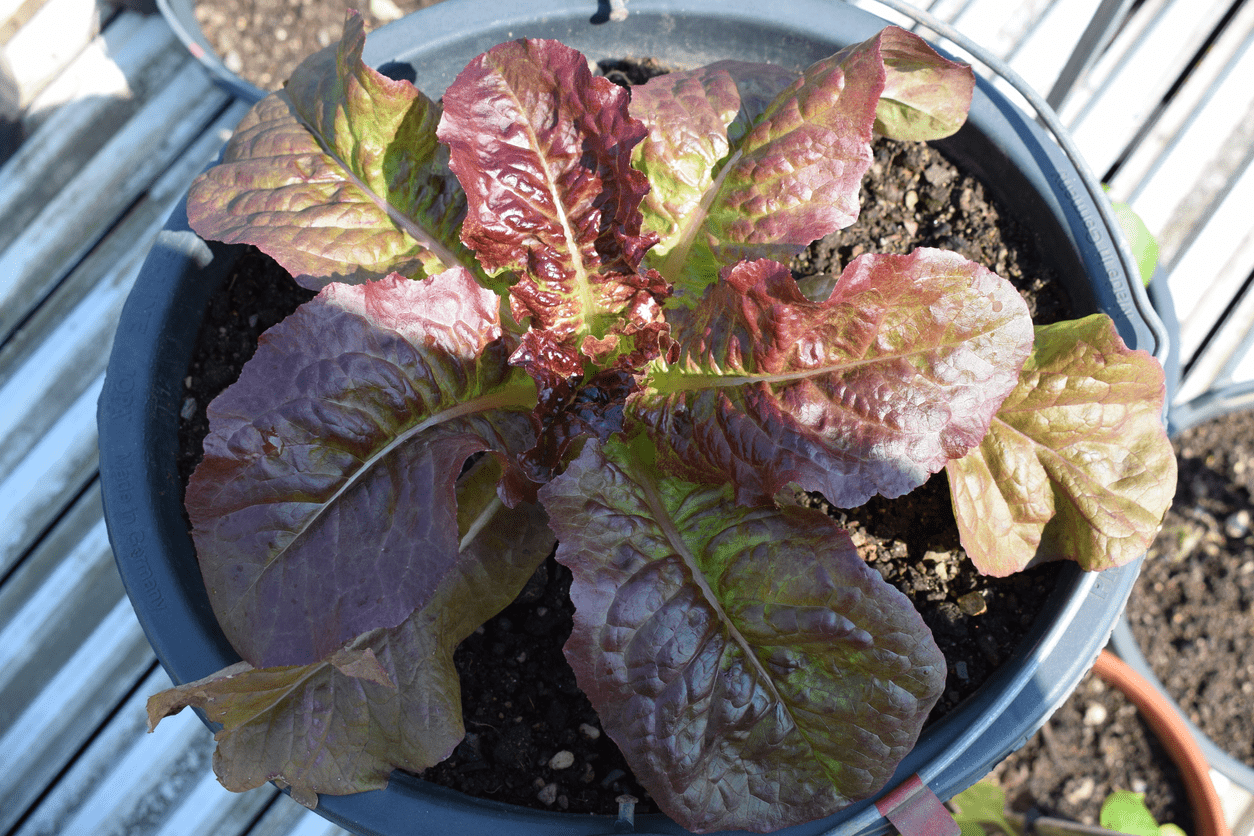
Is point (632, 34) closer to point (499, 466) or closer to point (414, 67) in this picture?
point (414, 67)

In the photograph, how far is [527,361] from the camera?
1298mm

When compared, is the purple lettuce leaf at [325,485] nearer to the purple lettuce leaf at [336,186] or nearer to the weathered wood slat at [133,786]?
the purple lettuce leaf at [336,186]

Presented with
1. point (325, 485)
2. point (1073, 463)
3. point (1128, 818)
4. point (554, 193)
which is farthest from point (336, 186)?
point (1128, 818)

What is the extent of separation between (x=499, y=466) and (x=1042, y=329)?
3.18ft

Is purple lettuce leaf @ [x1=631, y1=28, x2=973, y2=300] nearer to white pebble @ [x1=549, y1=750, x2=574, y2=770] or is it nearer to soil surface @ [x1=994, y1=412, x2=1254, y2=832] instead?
white pebble @ [x1=549, y1=750, x2=574, y2=770]

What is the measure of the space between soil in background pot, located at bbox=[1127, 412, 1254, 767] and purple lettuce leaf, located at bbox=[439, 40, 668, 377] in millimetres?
1890

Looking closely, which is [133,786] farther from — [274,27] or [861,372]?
[274,27]

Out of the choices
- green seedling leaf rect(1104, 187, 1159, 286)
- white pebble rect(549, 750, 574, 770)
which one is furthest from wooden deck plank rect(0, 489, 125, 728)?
green seedling leaf rect(1104, 187, 1159, 286)

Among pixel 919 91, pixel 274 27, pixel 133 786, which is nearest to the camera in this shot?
pixel 919 91

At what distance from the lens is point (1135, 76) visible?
2.52 meters

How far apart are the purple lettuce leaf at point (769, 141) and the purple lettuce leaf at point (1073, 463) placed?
1.42 feet

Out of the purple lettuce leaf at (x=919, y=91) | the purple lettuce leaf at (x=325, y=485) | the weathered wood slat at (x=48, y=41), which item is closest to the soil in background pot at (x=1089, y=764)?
the purple lettuce leaf at (x=919, y=91)

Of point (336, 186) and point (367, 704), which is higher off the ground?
point (336, 186)

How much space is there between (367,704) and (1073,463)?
1191 mm
